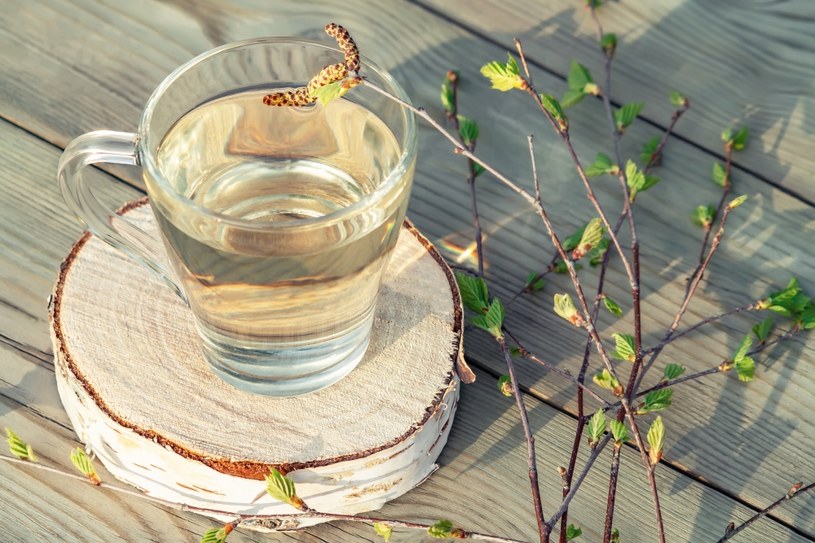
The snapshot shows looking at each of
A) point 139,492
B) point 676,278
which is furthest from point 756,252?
point 139,492

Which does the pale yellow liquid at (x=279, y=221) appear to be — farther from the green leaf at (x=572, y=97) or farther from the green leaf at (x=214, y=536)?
the green leaf at (x=572, y=97)

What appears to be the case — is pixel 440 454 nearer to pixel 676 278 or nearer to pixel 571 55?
pixel 676 278

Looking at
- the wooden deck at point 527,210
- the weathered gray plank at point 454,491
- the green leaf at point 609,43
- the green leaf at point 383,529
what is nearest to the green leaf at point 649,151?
the wooden deck at point 527,210

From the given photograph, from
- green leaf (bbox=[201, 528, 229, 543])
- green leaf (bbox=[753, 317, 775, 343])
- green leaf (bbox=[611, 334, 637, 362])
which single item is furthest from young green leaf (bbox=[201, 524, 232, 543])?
green leaf (bbox=[753, 317, 775, 343])

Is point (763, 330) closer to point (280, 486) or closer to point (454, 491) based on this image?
point (454, 491)

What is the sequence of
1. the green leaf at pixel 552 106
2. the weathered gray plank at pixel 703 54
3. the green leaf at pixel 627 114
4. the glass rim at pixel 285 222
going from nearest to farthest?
the glass rim at pixel 285 222 < the green leaf at pixel 552 106 < the green leaf at pixel 627 114 < the weathered gray plank at pixel 703 54

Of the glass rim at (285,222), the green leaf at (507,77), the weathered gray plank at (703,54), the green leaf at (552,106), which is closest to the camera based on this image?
the glass rim at (285,222)
